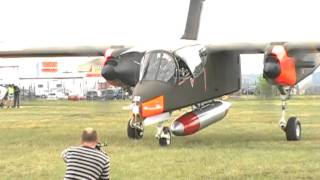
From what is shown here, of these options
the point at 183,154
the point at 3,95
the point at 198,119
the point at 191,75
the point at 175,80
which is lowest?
the point at 3,95

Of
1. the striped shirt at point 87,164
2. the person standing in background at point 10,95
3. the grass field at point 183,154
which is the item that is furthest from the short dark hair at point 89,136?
the person standing in background at point 10,95

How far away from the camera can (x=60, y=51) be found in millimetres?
22594

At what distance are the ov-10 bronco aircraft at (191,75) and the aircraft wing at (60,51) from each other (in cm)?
110

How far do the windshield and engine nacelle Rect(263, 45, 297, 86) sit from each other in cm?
275

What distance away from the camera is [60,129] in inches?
926

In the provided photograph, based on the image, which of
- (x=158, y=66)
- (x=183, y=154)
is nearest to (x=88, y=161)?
(x=183, y=154)

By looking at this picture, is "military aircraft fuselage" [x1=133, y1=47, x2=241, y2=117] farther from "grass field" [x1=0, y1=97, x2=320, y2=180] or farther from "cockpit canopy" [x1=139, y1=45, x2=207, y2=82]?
"grass field" [x1=0, y1=97, x2=320, y2=180]

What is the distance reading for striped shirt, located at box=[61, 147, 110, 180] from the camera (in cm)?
679

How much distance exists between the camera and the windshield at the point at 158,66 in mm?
16484

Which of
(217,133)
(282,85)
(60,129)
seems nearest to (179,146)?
(282,85)

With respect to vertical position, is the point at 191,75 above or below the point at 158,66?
below

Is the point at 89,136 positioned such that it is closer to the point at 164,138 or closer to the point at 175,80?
the point at 164,138

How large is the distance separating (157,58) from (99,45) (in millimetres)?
5536

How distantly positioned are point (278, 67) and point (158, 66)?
341 centimetres
